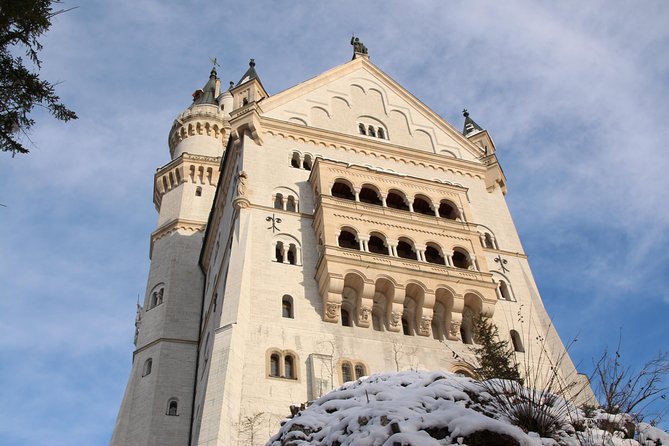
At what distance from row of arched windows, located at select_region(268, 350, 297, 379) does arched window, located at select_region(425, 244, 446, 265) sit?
26.5ft

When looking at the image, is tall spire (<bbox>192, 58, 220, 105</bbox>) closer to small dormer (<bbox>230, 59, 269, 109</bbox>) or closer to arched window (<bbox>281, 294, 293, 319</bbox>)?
small dormer (<bbox>230, 59, 269, 109</bbox>)

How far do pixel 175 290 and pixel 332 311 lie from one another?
14711 millimetres

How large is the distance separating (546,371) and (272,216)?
12.1 m

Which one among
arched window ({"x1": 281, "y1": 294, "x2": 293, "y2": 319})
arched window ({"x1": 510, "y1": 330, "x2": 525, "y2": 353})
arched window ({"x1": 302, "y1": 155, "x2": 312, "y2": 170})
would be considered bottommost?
arched window ({"x1": 510, "y1": 330, "x2": 525, "y2": 353})

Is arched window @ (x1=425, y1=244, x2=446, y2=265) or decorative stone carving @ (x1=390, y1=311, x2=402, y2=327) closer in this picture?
decorative stone carving @ (x1=390, y1=311, x2=402, y2=327)

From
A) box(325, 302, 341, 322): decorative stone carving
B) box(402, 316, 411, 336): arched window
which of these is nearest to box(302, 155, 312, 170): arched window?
box(325, 302, 341, 322): decorative stone carving

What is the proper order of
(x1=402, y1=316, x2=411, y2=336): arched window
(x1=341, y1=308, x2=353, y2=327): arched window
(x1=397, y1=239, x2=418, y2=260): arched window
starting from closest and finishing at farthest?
(x1=341, y1=308, x2=353, y2=327): arched window, (x1=402, y1=316, x2=411, y2=336): arched window, (x1=397, y1=239, x2=418, y2=260): arched window

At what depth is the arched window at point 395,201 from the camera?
3150 cm

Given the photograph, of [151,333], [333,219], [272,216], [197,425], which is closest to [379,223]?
[333,219]

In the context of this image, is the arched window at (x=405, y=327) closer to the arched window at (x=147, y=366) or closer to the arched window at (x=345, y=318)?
the arched window at (x=345, y=318)

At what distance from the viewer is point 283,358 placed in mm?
24172

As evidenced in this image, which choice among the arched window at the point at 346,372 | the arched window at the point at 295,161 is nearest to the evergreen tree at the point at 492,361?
the arched window at the point at 346,372

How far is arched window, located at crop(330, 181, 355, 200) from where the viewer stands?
1230 inches

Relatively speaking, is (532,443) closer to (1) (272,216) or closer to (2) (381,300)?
(2) (381,300)
